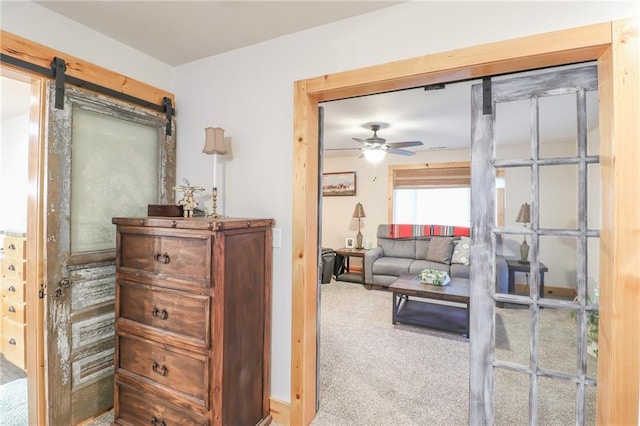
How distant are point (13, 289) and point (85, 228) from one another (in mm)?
1514

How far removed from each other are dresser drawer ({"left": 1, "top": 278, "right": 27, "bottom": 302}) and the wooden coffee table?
11.7ft

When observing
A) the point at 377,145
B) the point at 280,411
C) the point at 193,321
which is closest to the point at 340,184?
the point at 377,145

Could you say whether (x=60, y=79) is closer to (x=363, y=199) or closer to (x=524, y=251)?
(x=524, y=251)

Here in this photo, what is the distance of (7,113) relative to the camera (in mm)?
3770

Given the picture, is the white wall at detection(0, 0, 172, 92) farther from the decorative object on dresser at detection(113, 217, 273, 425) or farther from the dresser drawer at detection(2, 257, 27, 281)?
the dresser drawer at detection(2, 257, 27, 281)

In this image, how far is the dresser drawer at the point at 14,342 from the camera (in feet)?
8.63

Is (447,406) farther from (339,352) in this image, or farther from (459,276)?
(459,276)

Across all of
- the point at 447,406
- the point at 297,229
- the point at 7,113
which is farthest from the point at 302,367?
the point at 7,113

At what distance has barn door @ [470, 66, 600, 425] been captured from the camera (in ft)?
4.98

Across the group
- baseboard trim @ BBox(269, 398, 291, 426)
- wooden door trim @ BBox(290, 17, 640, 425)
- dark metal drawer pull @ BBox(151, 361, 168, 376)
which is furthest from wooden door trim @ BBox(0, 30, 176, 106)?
baseboard trim @ BBox(269, 398, 291, 426)

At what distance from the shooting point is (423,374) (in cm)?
261

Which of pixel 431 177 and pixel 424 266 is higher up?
pixel 431 177

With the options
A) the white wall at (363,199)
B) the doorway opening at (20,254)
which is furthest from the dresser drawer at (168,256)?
the white wall at (363,199)

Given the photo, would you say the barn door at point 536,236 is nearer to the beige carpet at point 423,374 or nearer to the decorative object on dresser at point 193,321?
the beige carpet at point 423,374
